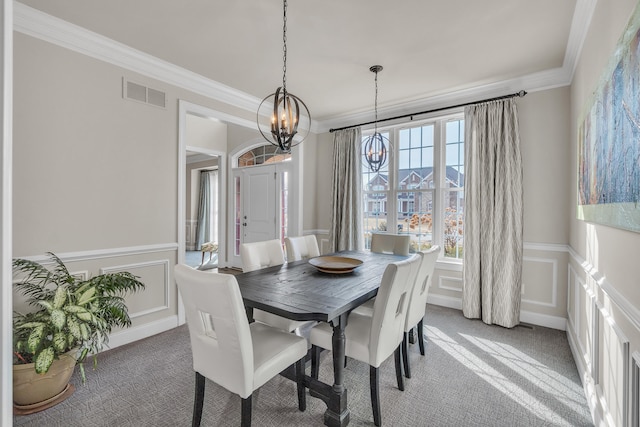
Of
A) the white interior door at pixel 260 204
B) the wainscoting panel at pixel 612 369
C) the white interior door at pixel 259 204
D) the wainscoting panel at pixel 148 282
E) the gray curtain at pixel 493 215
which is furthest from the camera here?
the white interior door at pixel 259 204

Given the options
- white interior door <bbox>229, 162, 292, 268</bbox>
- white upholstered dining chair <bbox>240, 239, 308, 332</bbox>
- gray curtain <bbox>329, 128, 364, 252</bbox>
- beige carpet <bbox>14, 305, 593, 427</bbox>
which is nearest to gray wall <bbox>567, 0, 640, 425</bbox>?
beige carpet <bbox>14, 305, 593, 427</bbox>

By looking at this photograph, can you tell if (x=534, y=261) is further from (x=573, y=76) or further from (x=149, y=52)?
(x=149, y=52)

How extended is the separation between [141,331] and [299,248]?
5.67 feet

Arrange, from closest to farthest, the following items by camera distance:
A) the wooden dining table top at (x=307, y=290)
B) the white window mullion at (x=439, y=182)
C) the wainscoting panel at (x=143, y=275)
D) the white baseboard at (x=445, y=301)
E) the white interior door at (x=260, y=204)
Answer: the wooden dining table top at (x=307, y=290) < the wainscoting panel at (x=143, y=275) < the white baseboard at (x=445, y=301) < the white window mullion at (x=439, y=182) < the white interior door at (x=260, y=204)

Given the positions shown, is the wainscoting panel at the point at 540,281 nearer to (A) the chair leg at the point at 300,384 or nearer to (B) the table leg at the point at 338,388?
(B) the table leg at the point at 338,388

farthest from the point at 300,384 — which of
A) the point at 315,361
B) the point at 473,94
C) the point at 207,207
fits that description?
the point at 207,207

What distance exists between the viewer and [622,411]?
1324 mm

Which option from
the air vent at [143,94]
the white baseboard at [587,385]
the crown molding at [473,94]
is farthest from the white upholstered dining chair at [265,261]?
Result: the crown molding at [473,94]

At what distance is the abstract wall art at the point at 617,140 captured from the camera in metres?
1.17

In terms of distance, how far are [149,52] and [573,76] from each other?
409cm

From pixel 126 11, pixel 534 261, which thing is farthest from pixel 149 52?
pixel 534 261

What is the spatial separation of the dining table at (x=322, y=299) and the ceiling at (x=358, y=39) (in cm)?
197

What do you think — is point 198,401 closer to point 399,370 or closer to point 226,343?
point 226,343

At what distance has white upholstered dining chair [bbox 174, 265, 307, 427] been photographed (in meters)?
1.40
